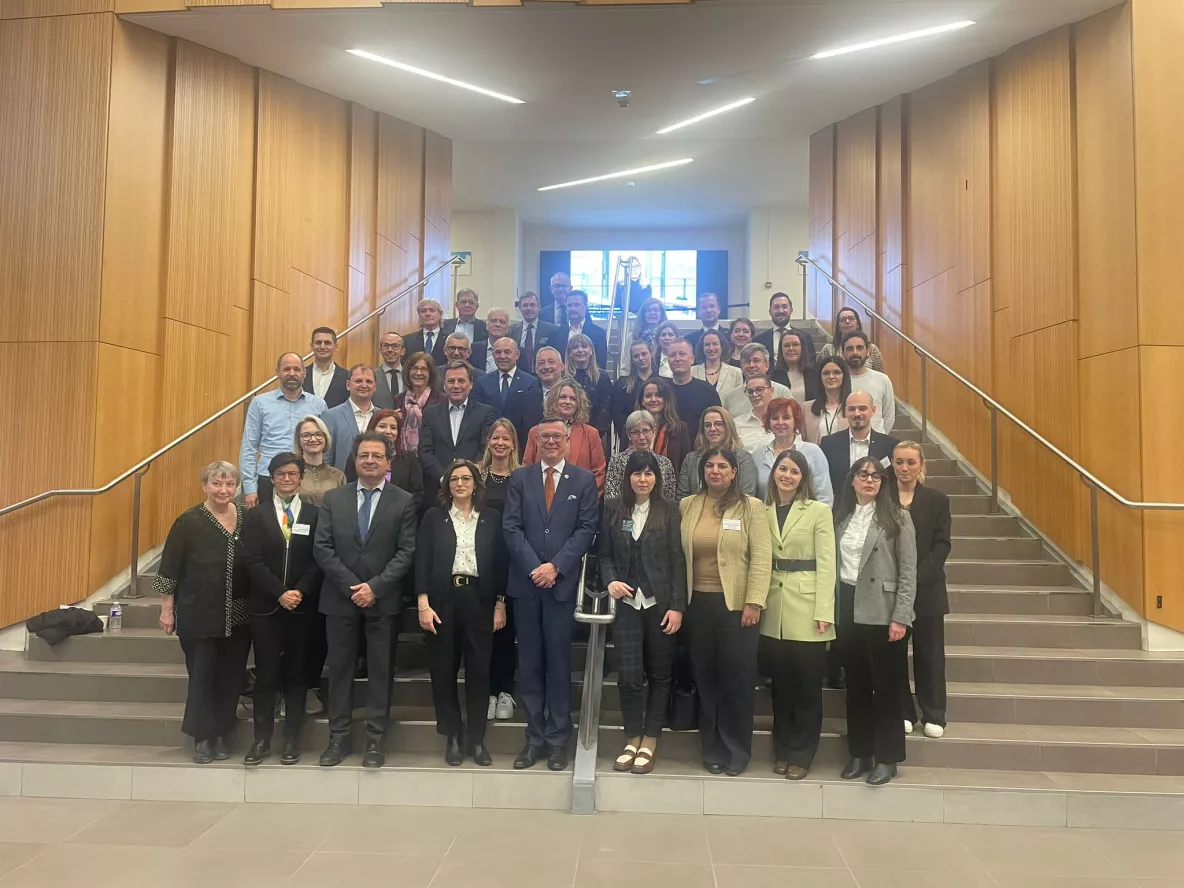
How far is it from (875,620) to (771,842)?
1057mm

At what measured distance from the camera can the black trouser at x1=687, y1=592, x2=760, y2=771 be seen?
3725 mm

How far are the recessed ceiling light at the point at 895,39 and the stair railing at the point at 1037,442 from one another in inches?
94.8

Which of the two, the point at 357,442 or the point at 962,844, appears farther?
the point at 357,442

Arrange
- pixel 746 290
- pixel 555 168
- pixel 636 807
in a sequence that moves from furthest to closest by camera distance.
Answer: pixel 746 290 → pixel 555 168 → pixel 636 807

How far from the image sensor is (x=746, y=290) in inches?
557

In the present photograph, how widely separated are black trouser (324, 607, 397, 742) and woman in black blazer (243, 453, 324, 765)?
0.56ft

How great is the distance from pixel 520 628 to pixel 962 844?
2.12 m

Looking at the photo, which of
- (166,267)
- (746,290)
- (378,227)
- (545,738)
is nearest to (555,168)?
(378,227)

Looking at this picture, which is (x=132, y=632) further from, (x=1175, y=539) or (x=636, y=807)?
(x=1175, y=539)

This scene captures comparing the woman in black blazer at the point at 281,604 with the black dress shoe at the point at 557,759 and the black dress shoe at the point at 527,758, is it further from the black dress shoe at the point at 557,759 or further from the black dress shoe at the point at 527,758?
the black dress shoe at the point at 557,759

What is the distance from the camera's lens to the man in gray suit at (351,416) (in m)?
4.72

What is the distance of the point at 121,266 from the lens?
215 inches

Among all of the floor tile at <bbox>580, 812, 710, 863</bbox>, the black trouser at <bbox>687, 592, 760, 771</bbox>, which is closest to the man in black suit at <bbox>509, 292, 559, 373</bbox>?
the black trouser at <bbox>687, 592, 760, 771</bbox>

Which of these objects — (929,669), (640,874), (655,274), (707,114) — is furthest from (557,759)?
(655,274)
